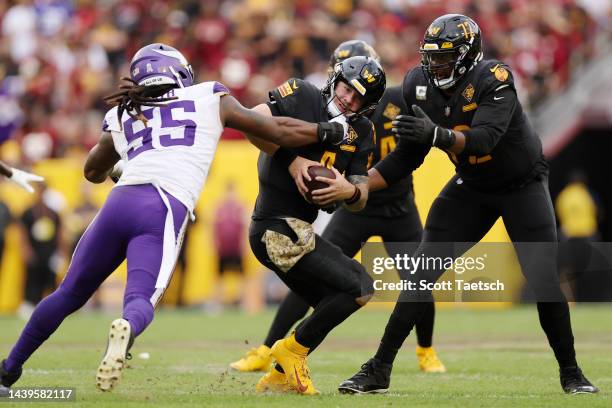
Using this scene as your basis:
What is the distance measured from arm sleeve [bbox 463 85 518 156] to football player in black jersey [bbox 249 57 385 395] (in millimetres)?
594

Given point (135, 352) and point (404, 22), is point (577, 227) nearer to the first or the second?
point (404, 22)

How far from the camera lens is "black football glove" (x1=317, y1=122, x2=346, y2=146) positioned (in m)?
5.99

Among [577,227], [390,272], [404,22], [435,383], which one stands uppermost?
[404,22]

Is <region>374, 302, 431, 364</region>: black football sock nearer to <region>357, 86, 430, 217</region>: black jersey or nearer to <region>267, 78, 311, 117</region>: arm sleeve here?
<region>267, 78, 311, 117</region>: arm sleeve

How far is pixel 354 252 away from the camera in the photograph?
8680 mm

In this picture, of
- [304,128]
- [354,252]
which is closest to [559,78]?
[354,252]

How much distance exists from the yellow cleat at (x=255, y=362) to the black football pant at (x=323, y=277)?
173 cm

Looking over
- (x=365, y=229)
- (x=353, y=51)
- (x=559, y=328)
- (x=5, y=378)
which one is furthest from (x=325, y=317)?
(x=353, y=51)

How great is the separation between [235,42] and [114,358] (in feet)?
41.9

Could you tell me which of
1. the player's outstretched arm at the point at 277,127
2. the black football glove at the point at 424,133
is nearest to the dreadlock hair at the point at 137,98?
the player's outstretched arm at the point at 277,127

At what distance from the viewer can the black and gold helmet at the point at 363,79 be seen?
6.25 meters

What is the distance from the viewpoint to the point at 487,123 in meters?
6.25

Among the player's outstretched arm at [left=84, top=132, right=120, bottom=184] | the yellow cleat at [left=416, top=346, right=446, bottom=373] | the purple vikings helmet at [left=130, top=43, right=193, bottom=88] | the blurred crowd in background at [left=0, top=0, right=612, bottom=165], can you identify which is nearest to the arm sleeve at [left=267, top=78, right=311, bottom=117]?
the purple vikings helmet at [left=130, top=43, right=193, bottom=88]

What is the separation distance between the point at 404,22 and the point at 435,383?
39.3 feet
